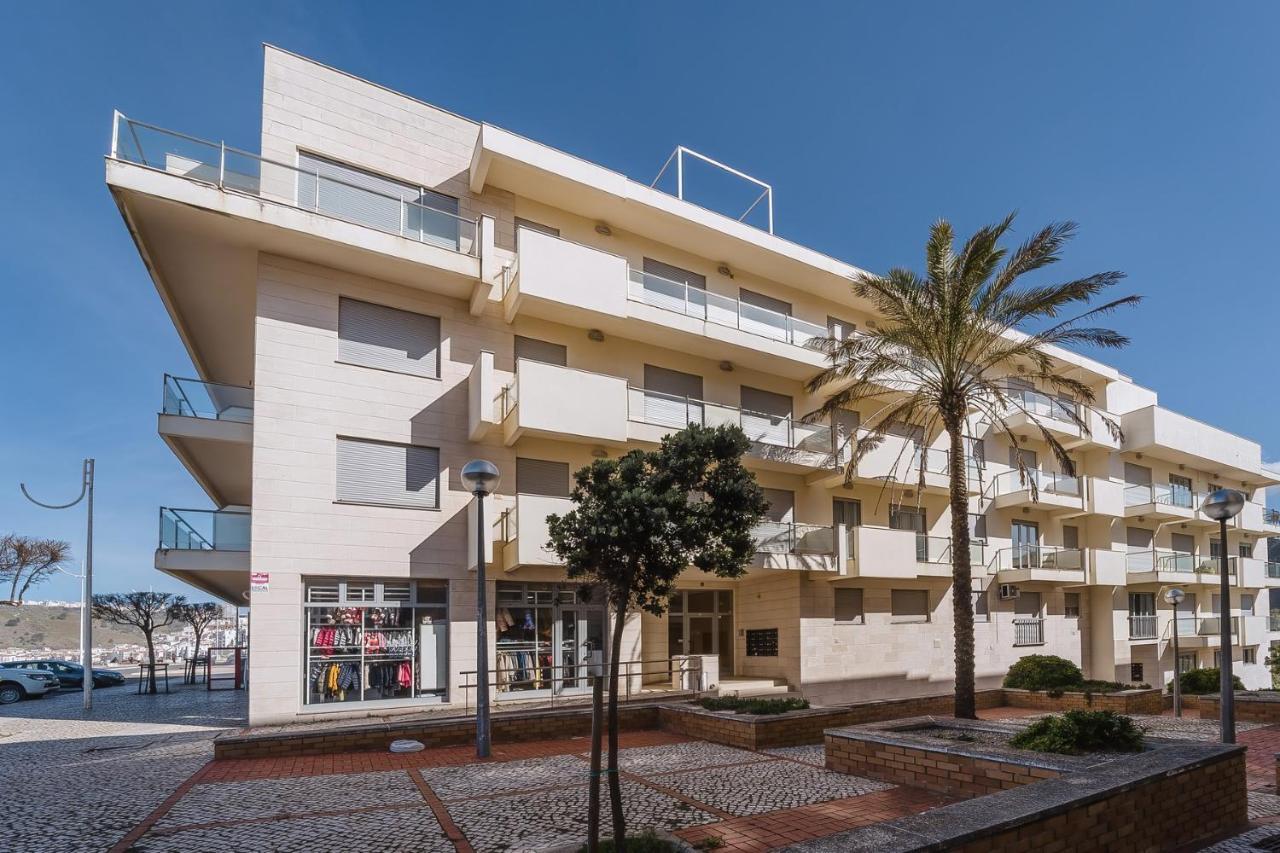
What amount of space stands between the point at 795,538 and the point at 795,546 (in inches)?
8.1

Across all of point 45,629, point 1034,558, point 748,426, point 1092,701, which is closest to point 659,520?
point 748,426

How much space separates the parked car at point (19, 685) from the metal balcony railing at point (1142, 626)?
129ft

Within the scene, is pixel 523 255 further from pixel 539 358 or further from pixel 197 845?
pixel 197 845

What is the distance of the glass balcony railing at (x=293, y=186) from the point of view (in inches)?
522

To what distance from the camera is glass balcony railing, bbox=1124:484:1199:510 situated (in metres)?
30.8

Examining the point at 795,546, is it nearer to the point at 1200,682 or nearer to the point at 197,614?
the point at 1200,682

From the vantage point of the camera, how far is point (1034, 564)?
83.6 feet

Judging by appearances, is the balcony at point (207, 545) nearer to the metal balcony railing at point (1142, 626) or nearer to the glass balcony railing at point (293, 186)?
the glass balcony railing at point (293, 186)

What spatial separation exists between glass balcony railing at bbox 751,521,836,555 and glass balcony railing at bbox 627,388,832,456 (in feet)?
6.97

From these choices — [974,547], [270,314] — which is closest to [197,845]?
[270,314]

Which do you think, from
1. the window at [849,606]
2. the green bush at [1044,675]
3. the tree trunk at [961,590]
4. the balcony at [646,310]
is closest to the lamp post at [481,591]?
the balcony at [646,310]

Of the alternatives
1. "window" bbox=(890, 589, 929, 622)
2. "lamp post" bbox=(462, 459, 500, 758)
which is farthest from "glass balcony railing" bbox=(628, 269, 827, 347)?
"lamp post" bbox=(462, 459, 500, 758)

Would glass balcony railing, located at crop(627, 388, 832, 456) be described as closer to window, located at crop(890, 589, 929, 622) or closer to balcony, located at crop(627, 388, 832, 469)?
balcony, located at crop(627, 388, 832, 469)

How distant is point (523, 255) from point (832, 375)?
26.8 ft
